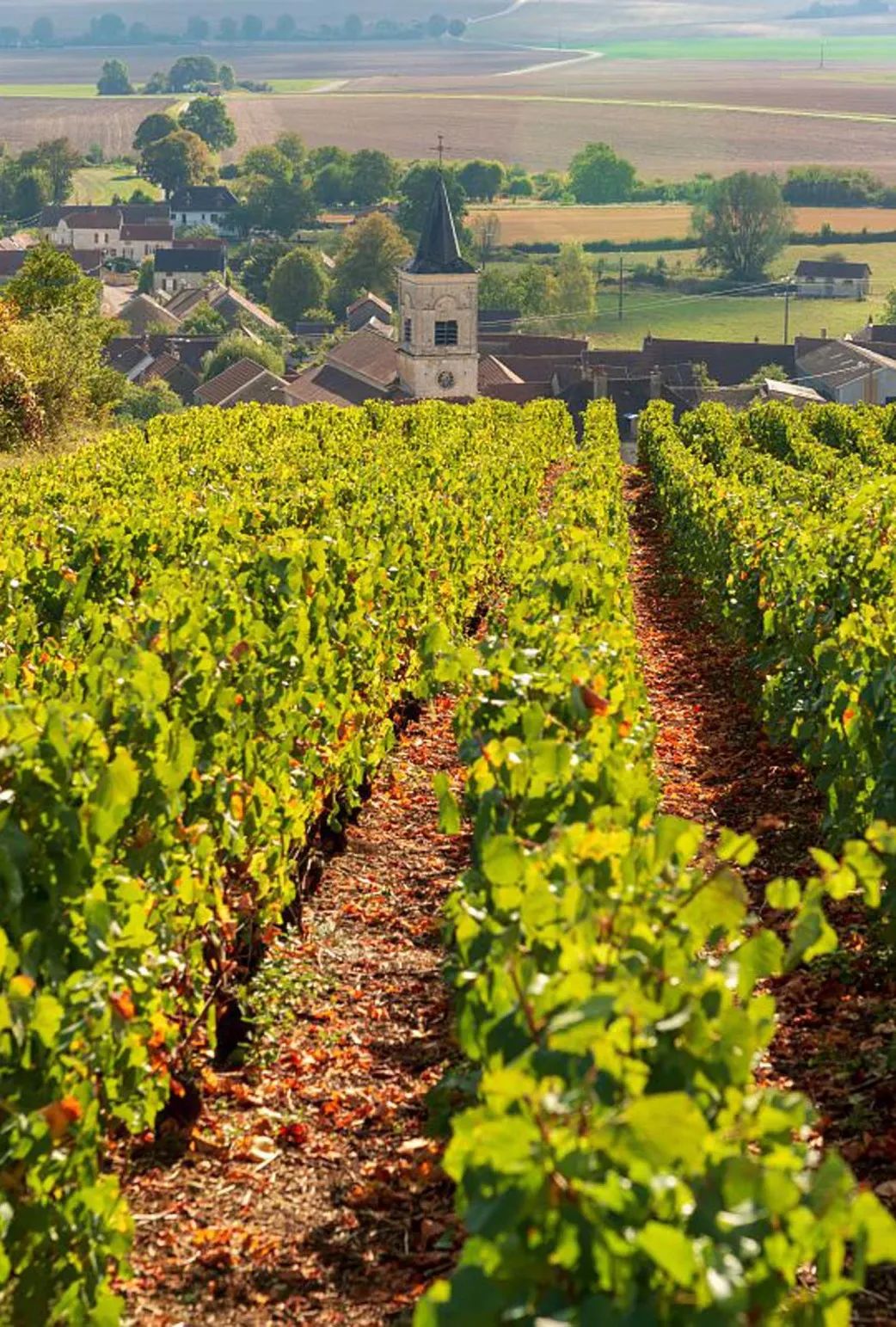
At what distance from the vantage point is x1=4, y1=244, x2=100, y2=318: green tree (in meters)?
52.1

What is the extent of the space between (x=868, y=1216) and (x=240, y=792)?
496 centimetres

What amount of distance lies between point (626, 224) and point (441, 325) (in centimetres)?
10174

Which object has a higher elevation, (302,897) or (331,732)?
(331,732)

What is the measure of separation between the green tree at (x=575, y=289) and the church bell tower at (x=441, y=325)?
140ft

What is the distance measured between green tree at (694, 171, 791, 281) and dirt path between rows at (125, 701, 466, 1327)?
14589 centimetres

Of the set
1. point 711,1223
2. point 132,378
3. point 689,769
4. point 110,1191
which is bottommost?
point 132,378

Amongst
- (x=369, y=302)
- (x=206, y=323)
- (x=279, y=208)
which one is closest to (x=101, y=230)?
(x=279, y=208)

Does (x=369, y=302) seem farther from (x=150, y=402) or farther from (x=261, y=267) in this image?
(x=150, y=402)

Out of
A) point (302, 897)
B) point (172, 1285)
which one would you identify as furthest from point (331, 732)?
point (172, 1285)

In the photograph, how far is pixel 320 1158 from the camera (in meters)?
7.07

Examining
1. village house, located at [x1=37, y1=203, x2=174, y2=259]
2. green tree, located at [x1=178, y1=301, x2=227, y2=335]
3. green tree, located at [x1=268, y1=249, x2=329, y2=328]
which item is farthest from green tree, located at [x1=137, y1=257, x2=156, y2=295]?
green tree, located at [x1=178, y1=301, x2=227, y2=335]

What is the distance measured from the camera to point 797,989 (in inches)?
338

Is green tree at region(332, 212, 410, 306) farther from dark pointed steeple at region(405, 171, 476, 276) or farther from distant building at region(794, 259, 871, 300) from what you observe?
dark pointed steeple at region(405, 171, 476, 276)

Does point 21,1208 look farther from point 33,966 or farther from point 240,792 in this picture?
point 240,792
